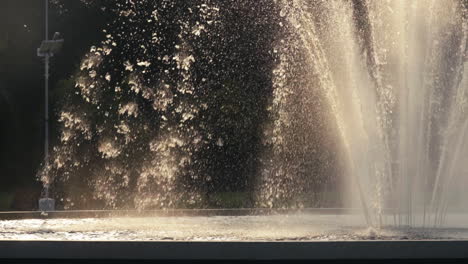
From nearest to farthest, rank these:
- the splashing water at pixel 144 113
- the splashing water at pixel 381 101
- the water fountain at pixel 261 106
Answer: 1. the splashing water at pixel 381 101
2. the water fountain at pixel 261 106
3. the splashing water at pixel 144 113

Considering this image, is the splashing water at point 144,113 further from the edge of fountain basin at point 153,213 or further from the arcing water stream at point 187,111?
the edge of fountain basin at point 153,213

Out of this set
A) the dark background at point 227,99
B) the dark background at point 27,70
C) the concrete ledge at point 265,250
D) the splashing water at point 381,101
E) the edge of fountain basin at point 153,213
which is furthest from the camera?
the dark background at point 27,70

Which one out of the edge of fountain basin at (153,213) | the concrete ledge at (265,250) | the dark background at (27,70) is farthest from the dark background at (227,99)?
the concrete ledge at (265,250)

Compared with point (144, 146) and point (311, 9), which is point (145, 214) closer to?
point (311, 9)

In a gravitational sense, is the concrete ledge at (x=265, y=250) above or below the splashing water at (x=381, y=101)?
below

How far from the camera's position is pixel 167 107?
30766mm

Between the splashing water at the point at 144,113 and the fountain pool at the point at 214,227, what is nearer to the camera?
the fountain pool at the point at 214,227

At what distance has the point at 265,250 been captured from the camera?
8.77 metres

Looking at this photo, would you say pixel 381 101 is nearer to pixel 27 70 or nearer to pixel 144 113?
pixel 144 113

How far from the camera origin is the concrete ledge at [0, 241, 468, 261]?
8.76m

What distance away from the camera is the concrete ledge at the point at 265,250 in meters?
8.76

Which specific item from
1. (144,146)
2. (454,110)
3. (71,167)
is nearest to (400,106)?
(454,110)

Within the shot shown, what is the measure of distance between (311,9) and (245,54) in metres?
13.4

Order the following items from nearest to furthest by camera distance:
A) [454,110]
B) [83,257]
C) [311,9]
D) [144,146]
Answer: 1. [83,257]
2. [454,110]
3. [311,9]
4. [144,146]
